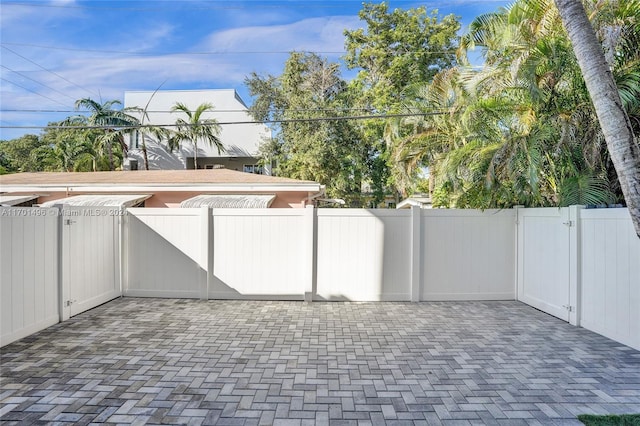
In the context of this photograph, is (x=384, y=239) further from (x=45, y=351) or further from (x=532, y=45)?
(x=45, y=351)

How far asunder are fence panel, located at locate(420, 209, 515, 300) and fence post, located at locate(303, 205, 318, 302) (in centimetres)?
201

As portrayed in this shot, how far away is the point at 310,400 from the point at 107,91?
25623 millimetres

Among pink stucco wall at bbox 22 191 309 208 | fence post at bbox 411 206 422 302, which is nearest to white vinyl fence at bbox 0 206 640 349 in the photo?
fence post at bbox 411 206 422 302

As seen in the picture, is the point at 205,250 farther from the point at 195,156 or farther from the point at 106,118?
the point at 106,118

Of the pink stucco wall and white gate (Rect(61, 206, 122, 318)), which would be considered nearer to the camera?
white gate (Rect(61, 206, 122, 318))

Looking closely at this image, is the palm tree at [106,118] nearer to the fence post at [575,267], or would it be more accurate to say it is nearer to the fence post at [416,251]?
the fence post at [416,251]

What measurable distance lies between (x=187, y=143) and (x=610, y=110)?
975 inches

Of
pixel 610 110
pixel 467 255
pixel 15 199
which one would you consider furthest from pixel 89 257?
pixel 610 110

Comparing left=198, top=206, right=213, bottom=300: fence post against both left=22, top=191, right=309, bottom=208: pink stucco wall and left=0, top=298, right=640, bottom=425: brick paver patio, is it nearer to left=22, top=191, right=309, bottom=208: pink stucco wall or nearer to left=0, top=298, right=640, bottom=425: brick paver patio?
left=0, top=298, right=640, bottom=425: brick paver patio

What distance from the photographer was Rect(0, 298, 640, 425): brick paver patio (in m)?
3.05

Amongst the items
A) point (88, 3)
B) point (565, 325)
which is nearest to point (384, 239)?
point (565, 325)

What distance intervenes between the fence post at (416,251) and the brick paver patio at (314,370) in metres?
0.78

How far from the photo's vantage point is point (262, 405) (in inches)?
124

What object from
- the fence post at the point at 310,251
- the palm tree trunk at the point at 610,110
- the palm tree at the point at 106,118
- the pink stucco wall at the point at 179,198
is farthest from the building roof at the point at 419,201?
the palm tree at the point at 106,118
